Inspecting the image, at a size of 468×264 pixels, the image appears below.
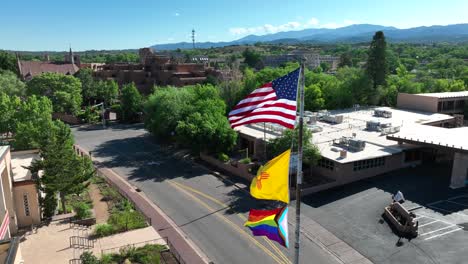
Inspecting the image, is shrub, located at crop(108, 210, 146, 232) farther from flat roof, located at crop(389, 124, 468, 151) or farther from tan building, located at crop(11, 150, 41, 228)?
flat roof, located at crop(389, 124, 468, 151)

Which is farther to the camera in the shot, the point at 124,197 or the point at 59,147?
the point at 124,197

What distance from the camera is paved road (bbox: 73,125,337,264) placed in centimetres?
2248

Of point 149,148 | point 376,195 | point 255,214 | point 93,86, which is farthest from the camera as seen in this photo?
point 93,86

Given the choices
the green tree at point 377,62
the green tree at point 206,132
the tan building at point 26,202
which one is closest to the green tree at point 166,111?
the green tree at point 206,132

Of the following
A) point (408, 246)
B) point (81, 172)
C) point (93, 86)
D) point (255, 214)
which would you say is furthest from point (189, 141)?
point (93, 86)

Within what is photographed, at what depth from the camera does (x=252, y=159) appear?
128 ft

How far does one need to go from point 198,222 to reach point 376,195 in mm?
15156

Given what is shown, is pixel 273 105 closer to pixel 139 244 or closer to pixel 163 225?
pixel 139 244

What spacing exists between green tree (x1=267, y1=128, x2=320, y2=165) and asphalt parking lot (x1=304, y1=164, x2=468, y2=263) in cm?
332

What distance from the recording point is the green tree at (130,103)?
66.2 metres

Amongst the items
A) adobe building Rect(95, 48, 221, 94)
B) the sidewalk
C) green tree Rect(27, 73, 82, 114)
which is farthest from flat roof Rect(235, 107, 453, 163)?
adobe building Rect(95, 48, 221, 94)

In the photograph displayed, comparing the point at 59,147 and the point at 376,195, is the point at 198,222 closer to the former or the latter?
the point at 59,147

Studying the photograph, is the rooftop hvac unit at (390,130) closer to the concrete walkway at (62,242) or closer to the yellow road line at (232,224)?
the yellow road line at (232,224)

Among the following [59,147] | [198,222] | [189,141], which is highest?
[59,147]
